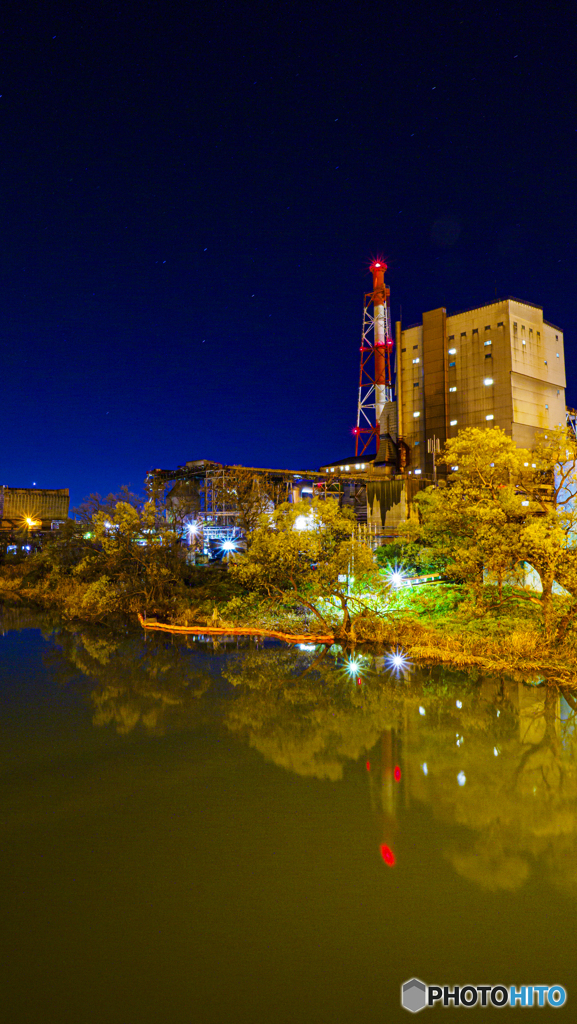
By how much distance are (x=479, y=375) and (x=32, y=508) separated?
3990cm

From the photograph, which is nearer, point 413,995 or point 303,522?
point 413,995

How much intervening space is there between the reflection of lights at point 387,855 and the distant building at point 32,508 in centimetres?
4581

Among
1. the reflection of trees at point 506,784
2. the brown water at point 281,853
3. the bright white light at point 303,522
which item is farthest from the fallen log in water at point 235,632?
the reflection of trees at point 506,784

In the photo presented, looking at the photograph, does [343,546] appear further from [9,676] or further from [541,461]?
[9,676]

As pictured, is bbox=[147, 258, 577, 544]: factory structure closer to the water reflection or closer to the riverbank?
the riverbank

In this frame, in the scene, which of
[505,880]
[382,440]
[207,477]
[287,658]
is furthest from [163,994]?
[382,440]

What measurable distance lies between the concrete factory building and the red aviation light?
39.5 metres

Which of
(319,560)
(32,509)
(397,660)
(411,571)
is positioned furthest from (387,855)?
(32,509)

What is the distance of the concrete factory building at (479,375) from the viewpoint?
44125 millimetres

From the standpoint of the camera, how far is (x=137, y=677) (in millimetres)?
16859

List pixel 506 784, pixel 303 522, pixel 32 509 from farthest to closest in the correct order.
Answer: pixel 32 509 < pixel 303 522 < pixel 506 784

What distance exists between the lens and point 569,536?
16766 millimetres

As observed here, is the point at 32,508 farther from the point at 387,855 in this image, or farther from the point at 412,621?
the point at 387,855

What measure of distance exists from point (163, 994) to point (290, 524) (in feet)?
48.3
